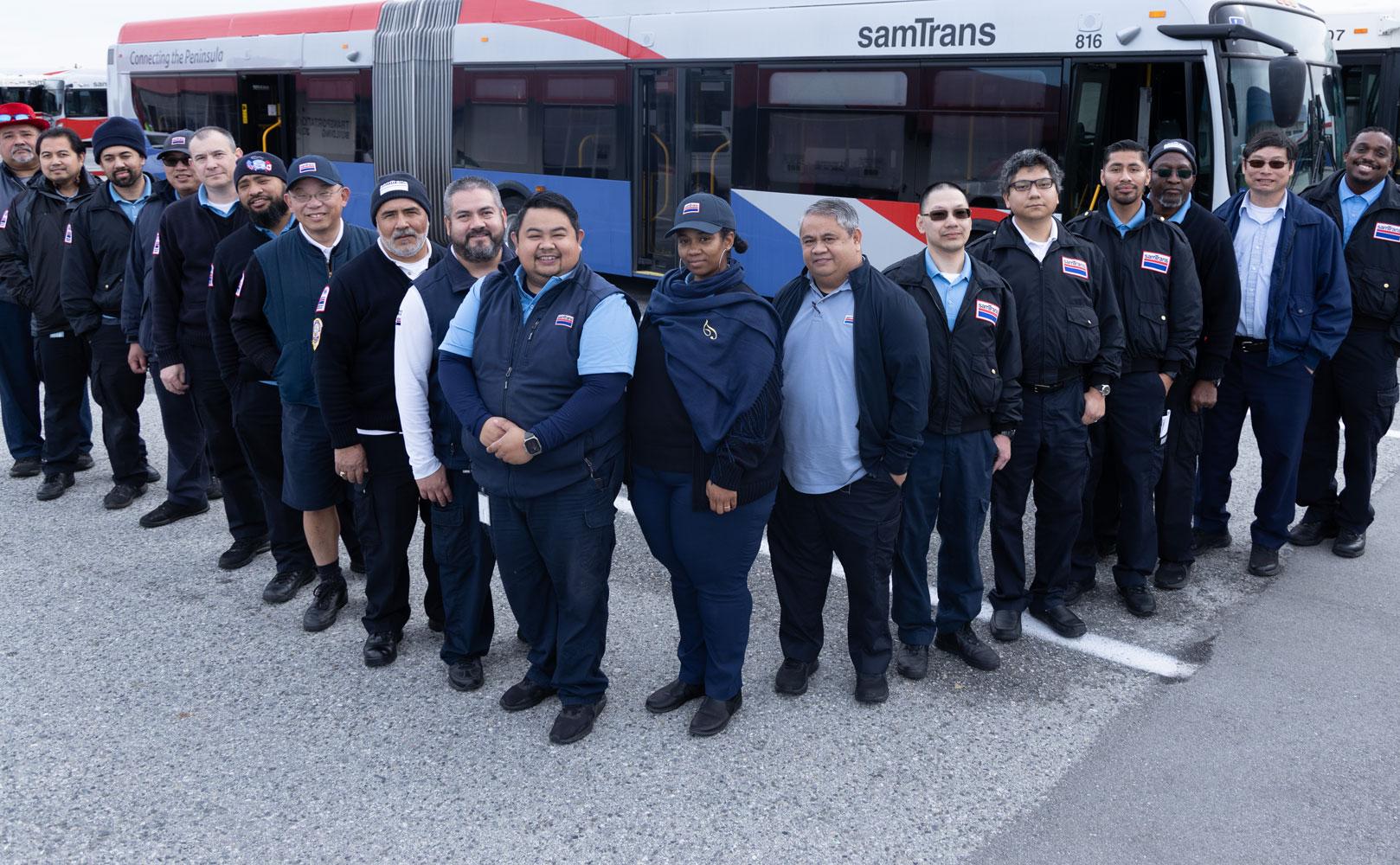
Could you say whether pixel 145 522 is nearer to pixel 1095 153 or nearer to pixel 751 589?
pixel 751 589

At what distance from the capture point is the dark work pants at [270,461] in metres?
4.69

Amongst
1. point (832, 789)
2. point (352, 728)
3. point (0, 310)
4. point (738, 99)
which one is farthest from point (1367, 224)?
point (0, 310)

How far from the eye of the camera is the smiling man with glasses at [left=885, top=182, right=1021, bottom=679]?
12.6ft

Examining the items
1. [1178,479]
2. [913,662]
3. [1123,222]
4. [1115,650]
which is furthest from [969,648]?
[1123,222]

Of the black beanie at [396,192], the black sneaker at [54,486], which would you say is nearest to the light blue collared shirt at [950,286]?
the black beanie at [396,192]

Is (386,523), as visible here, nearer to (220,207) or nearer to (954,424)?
(220,207)

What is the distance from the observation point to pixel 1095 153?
791cm

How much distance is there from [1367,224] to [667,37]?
652 centimetres


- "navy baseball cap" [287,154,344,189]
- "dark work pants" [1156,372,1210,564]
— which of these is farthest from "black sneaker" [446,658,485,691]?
"dark work pants" [1156,372,1210,564]

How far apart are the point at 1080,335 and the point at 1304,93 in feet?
16.9

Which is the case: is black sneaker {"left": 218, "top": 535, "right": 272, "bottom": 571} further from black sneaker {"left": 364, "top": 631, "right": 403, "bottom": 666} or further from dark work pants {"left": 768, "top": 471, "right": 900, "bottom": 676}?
dark work pants {"left": 768, "top": 471, "right": 900, "bottom": 676}

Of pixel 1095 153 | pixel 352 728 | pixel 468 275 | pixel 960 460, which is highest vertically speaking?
pixel 1095 153

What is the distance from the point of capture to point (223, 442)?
5.24 m

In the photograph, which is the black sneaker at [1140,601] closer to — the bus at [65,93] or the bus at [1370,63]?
the bus at [1370,63]
